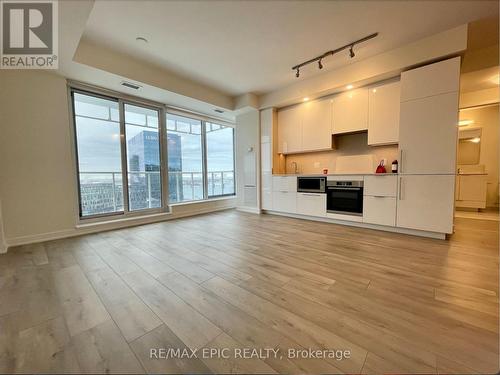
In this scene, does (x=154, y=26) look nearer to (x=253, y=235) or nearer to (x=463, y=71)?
(x=253, y=235)

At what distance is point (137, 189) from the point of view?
4.17 m

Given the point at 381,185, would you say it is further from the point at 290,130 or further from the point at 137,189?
the point at 137,189

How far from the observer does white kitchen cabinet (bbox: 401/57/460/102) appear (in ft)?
8.57

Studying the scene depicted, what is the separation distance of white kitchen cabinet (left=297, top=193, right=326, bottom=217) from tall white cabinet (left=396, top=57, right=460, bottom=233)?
1.19 metres

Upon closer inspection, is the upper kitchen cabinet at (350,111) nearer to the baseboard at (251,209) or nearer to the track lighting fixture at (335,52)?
the track lighting fixture at (335,52)

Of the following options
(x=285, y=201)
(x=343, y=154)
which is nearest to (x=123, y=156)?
(x=285, y=201)

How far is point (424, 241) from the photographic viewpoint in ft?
9.04

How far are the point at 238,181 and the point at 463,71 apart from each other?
4694 mm

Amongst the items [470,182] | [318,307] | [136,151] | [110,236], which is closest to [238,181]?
[136,151]

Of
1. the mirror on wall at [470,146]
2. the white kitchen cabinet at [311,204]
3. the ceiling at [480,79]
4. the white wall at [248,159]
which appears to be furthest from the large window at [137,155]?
the mirror on wall at [470,146]

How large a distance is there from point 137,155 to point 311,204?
3.67 meters

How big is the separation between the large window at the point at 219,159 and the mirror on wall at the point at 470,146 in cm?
621

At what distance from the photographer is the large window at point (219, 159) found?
18.2 ft

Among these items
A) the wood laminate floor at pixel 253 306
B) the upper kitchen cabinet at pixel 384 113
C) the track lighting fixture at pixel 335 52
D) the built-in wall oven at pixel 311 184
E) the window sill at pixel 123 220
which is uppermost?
the track lighting fixture at pixel 335 52
